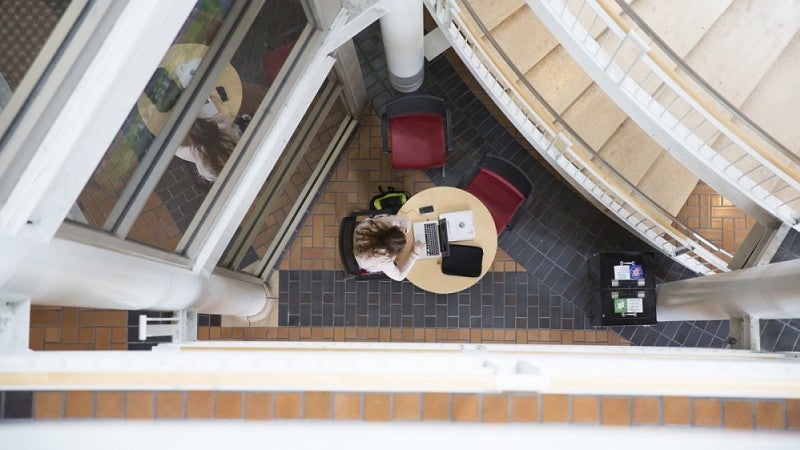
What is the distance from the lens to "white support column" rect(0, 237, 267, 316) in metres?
1.79

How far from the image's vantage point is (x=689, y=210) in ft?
18.8

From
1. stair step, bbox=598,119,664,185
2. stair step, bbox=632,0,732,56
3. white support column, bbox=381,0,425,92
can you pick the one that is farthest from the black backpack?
stair step, bbox=632,0,732,56

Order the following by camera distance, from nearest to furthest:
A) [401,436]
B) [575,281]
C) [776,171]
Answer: [401,436] → [776,171] → [575,281]

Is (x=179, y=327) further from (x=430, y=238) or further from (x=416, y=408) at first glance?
(x=430, y=238)

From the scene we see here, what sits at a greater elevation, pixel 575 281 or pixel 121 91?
pixel 121 91

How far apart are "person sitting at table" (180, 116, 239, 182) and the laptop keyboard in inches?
76.1

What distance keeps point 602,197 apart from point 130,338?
14.0ft

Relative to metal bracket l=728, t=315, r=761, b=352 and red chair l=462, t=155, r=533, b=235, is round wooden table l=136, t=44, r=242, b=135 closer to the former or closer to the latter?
red chair l=462, t=155, r=533, b=235

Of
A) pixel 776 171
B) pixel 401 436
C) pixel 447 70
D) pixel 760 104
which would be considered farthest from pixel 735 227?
pixel 401 436

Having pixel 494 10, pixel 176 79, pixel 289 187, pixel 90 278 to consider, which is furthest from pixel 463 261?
pixel 90 278

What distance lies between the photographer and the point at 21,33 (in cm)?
183

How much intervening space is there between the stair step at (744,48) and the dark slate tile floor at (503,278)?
1575mm

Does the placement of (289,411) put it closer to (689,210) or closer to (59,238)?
(59,238)

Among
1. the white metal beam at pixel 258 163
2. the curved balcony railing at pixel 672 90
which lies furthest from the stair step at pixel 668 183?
the white metal beam at pixel 258 163
